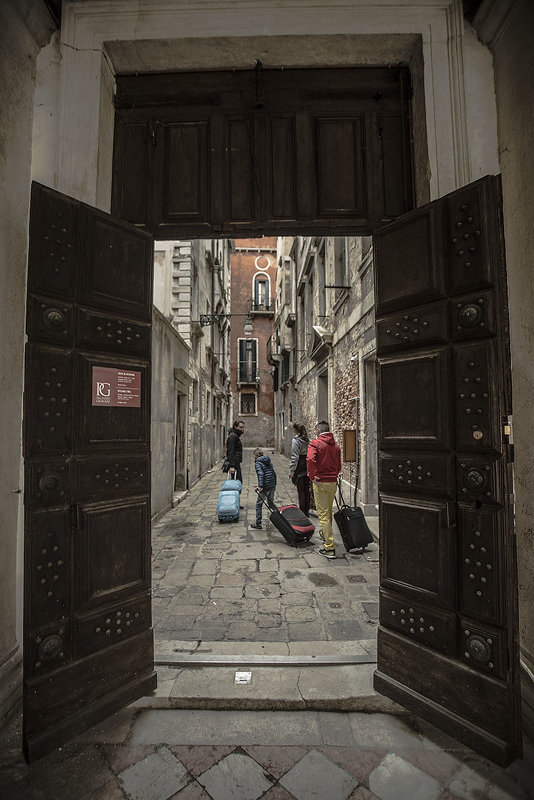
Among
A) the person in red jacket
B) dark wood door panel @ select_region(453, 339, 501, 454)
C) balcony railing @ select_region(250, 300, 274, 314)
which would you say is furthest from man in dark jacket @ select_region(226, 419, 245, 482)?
balcony railing @ select_region(250, 300, 274, 314)

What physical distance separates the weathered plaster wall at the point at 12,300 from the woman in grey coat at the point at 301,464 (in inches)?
185

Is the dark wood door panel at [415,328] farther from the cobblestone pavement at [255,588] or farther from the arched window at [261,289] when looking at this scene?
the arched window at [261,289]

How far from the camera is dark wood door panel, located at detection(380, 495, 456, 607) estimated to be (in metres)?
2.20

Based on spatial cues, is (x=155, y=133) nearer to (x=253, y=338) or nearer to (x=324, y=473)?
(x=324, y=473)

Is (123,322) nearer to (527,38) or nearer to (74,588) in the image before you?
(74,588)

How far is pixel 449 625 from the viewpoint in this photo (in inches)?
85.5

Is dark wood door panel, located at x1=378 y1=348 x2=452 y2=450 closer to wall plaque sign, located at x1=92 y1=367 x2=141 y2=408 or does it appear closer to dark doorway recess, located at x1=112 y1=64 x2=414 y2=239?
dark doorway recess, located at x1=112 y1=64 x2=414 y2=239

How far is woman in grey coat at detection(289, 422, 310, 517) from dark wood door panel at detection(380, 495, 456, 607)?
415 centimetres

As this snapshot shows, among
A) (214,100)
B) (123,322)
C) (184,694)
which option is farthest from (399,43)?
(184,694)

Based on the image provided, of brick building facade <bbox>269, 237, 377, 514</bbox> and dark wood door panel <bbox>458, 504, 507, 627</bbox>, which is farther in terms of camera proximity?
brick building facade <bbox>269, 237, 377, 514</bbox>

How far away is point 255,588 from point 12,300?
3435 mm

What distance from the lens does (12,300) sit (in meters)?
2.35

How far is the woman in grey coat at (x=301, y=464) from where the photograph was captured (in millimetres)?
6766

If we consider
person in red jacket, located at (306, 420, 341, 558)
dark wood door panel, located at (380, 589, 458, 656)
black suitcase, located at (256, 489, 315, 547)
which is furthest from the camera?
black suitcase, located at (256, 489, 315, 547)
